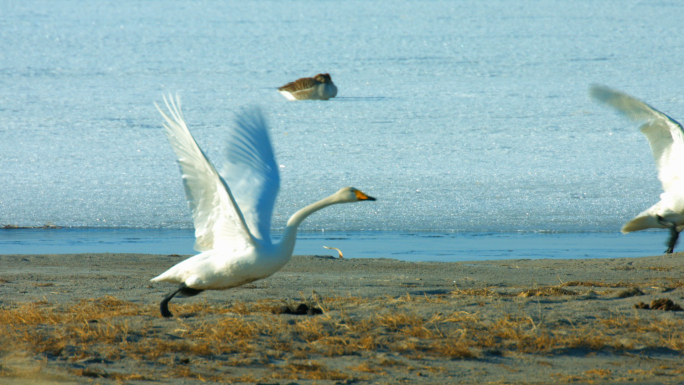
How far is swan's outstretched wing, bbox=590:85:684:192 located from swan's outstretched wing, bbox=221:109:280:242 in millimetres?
3537

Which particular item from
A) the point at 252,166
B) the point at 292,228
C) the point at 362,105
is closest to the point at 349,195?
the point at 292,228

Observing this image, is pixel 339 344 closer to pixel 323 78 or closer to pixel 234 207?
pixel 234 207

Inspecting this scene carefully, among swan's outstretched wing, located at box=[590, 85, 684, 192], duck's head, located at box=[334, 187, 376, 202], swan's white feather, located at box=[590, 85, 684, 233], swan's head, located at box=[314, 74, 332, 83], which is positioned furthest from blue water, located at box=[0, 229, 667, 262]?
swan's head, located at box=[314, 74, 332, 83]

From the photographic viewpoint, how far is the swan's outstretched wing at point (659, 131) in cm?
654

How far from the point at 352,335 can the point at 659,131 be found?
429cm

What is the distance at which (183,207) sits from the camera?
8500mm

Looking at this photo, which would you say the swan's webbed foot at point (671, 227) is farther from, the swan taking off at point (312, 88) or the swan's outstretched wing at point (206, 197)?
the swan taking off at point (312, 88)

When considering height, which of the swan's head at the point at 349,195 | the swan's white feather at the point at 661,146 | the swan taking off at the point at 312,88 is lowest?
the swan's head at the point at 349,195

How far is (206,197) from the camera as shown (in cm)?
434

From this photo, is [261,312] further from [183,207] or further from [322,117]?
[322,117]

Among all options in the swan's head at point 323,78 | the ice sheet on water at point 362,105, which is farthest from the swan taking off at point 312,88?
the ice sheet on water at point 362,105

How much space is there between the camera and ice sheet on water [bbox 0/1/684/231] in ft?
28.2

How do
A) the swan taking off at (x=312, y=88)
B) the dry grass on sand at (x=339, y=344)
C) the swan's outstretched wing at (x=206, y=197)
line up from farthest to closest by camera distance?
the swan taking off at (x=312, y=88), the swan's outstretched wing at (x=206, y=197), the dry grass on sand at (x=339, y=344)

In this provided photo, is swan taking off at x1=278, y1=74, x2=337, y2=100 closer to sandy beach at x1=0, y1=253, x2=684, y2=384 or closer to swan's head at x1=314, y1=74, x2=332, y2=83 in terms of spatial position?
swan's head at x1=314, y1=74, x2=332, y2=83
